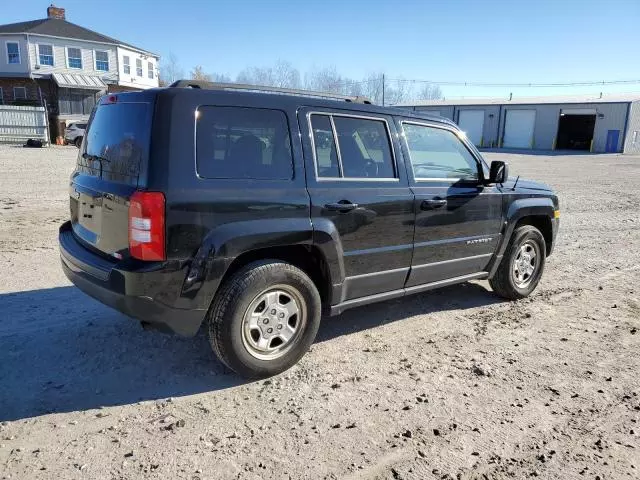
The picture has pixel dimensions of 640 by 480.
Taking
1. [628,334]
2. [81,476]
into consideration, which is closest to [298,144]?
[81,476]

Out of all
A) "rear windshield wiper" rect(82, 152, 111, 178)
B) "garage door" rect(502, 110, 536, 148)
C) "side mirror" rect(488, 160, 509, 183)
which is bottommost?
"side mirror" rect(488, 160, 509, 183)

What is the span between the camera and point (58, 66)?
36.6 m

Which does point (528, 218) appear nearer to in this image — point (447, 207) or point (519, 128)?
point (447, 207)

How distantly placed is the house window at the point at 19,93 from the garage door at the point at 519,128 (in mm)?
43130

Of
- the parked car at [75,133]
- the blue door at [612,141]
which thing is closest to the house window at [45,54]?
the parked car at [75,133]

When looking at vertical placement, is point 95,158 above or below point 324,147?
below

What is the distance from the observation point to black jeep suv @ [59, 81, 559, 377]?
3.23 meters

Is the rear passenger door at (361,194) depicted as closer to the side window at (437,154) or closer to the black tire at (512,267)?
the side window at (437,154)

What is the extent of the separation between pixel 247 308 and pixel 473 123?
54286 millimetres

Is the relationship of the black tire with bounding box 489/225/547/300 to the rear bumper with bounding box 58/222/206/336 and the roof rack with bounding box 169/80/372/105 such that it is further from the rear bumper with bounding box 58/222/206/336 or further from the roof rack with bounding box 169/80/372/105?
the rear bumper with bounding box 58/222/206/336

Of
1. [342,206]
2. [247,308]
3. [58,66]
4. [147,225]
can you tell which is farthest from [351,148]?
[58,66]

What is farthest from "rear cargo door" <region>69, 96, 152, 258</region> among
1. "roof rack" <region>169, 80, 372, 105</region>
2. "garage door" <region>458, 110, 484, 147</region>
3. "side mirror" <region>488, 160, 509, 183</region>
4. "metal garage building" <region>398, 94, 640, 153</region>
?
"garage door" <region>458, 110, 484, 147</region>

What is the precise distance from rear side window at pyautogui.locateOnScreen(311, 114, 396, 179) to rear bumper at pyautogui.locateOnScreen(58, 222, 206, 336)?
56.3 inches

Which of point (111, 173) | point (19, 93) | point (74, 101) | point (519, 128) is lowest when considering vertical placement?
point (111, 173)
